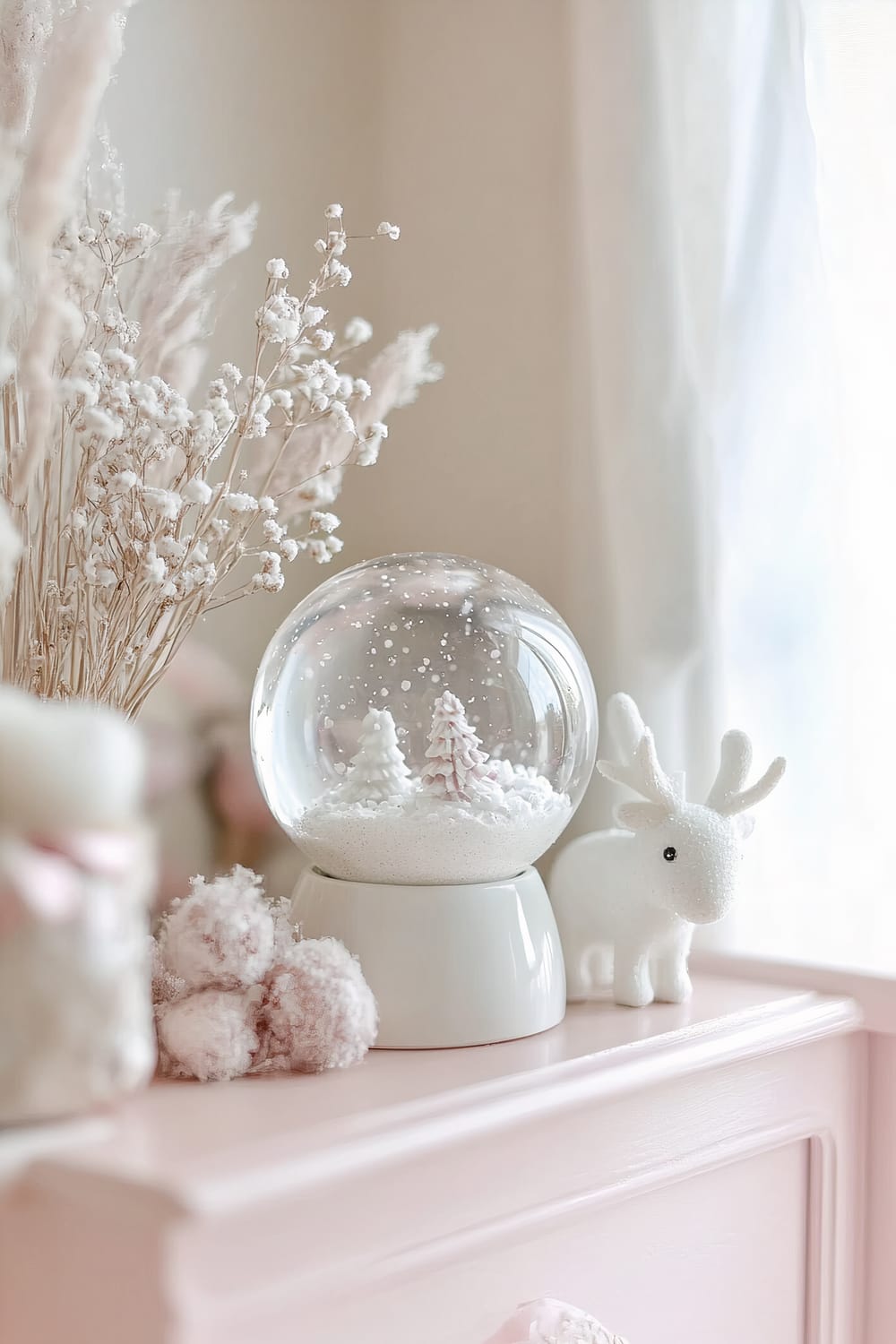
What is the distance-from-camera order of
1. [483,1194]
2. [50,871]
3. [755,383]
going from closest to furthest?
[50,871] → [483,1194] → [755,383]

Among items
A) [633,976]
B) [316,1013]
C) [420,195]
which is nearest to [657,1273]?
[633,976]

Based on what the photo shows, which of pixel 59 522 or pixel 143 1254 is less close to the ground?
pixel 59 522

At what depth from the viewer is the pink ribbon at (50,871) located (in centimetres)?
45

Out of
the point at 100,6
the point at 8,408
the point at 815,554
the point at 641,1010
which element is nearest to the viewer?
the point at 100,6

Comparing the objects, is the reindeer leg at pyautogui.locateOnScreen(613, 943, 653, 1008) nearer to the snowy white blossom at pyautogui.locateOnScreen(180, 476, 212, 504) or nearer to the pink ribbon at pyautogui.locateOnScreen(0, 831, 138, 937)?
the snowy white blossom at pyautogui.locateOnScreen(180, 476, 212, 504)

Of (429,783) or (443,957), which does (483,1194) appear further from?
(429,783)

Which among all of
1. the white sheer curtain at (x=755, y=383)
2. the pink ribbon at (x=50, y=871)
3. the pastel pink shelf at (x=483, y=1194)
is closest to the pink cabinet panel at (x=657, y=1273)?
the pastel pink shelf at (x=483, y=1194)

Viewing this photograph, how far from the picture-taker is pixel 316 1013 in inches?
35.9

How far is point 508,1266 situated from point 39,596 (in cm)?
59

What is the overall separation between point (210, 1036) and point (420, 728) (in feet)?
0.89


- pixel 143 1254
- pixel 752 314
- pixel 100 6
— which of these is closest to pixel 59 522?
pixel 100 6

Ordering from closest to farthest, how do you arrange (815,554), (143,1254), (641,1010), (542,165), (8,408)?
(143,1254), (8,408), (641,1010), (815,554), (542,165)

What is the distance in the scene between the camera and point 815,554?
3.91 feet

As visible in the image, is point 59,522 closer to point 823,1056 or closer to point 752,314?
point 752,314
